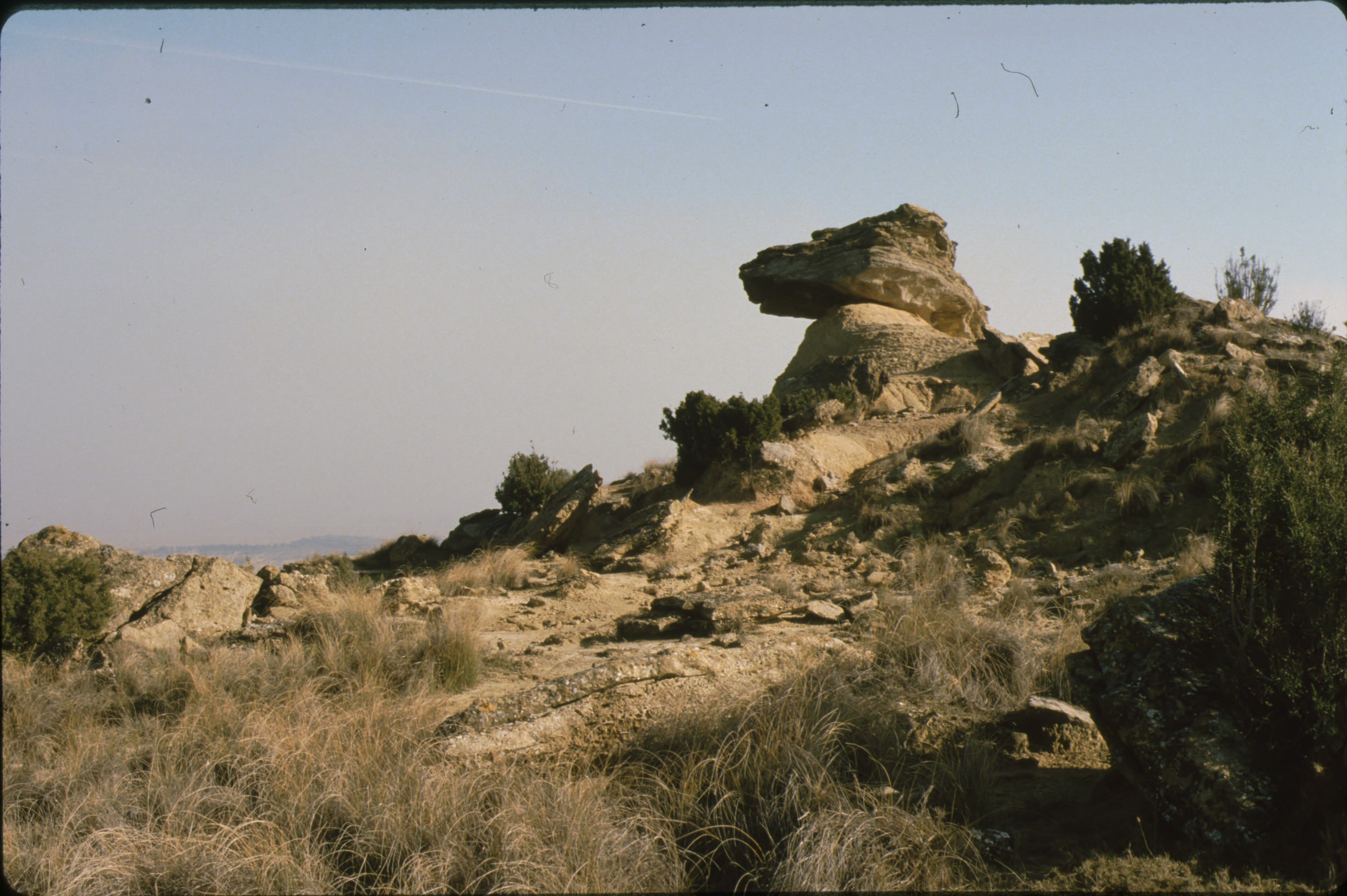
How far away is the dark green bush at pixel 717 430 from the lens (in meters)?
15.4

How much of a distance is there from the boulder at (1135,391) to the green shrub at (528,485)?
1119 centimetres

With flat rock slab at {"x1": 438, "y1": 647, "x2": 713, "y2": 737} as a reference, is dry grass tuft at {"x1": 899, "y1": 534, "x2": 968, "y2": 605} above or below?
above

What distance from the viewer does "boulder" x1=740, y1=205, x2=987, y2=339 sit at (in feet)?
75.9

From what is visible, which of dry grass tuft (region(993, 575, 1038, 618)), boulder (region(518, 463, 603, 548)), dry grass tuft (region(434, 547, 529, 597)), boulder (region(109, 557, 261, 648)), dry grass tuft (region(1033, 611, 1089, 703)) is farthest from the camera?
boulder (region(518, 463, 603, 548))

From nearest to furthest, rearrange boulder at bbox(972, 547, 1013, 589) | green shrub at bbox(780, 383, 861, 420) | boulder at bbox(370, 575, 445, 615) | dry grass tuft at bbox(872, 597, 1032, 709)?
dry grass tuft at bbox(872, 597, 1032, 709) < boulder at bbox(370, 575, 445, 615) < boulder at bbox(972, 547, 1013, 589) < green shrub at bbox(780, 383, 861, 420)

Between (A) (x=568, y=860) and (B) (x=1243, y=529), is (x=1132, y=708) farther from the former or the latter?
(A) (x=568, y=860)

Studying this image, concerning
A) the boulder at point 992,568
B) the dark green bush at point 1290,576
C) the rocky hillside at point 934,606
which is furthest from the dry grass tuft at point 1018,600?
the dark green bush at point 1290,576

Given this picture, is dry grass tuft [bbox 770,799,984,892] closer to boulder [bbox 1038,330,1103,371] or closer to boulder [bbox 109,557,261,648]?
boulder [bbox 109,557,261,648]

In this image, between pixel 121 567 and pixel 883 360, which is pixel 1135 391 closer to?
pixel 883 360

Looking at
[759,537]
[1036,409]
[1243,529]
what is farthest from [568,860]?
[1036,409]

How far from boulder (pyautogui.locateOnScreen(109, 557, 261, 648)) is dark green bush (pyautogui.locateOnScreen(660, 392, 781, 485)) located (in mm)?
8074

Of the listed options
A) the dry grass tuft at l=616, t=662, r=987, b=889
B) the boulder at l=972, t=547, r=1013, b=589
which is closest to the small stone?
the boulder at l=972, t=547, r=1013, b=589

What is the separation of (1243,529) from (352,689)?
242 inches

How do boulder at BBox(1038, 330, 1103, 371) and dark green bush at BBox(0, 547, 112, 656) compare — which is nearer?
dark green bush at BBox(0, 547, 112, 656)
